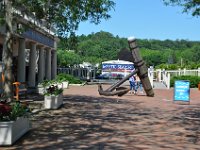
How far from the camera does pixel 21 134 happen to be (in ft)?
34.0

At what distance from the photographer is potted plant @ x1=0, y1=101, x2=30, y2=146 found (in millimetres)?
9289

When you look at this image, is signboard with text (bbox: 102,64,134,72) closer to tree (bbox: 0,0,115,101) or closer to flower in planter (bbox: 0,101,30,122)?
tree (bbox: 0,0,115,101)

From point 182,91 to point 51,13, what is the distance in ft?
31.5

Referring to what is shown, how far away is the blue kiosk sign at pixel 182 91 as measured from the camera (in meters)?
23.4

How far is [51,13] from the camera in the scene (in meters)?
17.1

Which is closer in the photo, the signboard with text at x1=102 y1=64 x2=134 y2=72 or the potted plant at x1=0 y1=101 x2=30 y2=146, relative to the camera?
the potted plant at x1=0 y1=101 x2=30 y2=146

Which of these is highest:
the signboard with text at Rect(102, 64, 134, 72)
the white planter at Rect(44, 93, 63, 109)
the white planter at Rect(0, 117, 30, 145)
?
the signboard with text at Rect(102, 64, 134, 72)

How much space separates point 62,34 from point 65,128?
746cm

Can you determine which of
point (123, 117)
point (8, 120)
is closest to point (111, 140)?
point (8, 120)

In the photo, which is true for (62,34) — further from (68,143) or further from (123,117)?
(68,143)

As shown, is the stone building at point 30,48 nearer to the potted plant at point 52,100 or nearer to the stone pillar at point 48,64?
the stone pillar at point 48,64

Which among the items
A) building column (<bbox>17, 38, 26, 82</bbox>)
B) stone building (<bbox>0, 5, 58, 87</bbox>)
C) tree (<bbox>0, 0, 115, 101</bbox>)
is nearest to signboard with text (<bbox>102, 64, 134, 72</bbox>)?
stone building (<bbox>0, 5, 58, 87</bbox>)

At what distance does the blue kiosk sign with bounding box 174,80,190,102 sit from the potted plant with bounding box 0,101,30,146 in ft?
45.3

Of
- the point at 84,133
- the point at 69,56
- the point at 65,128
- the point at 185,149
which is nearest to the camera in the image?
the point at 185,149
